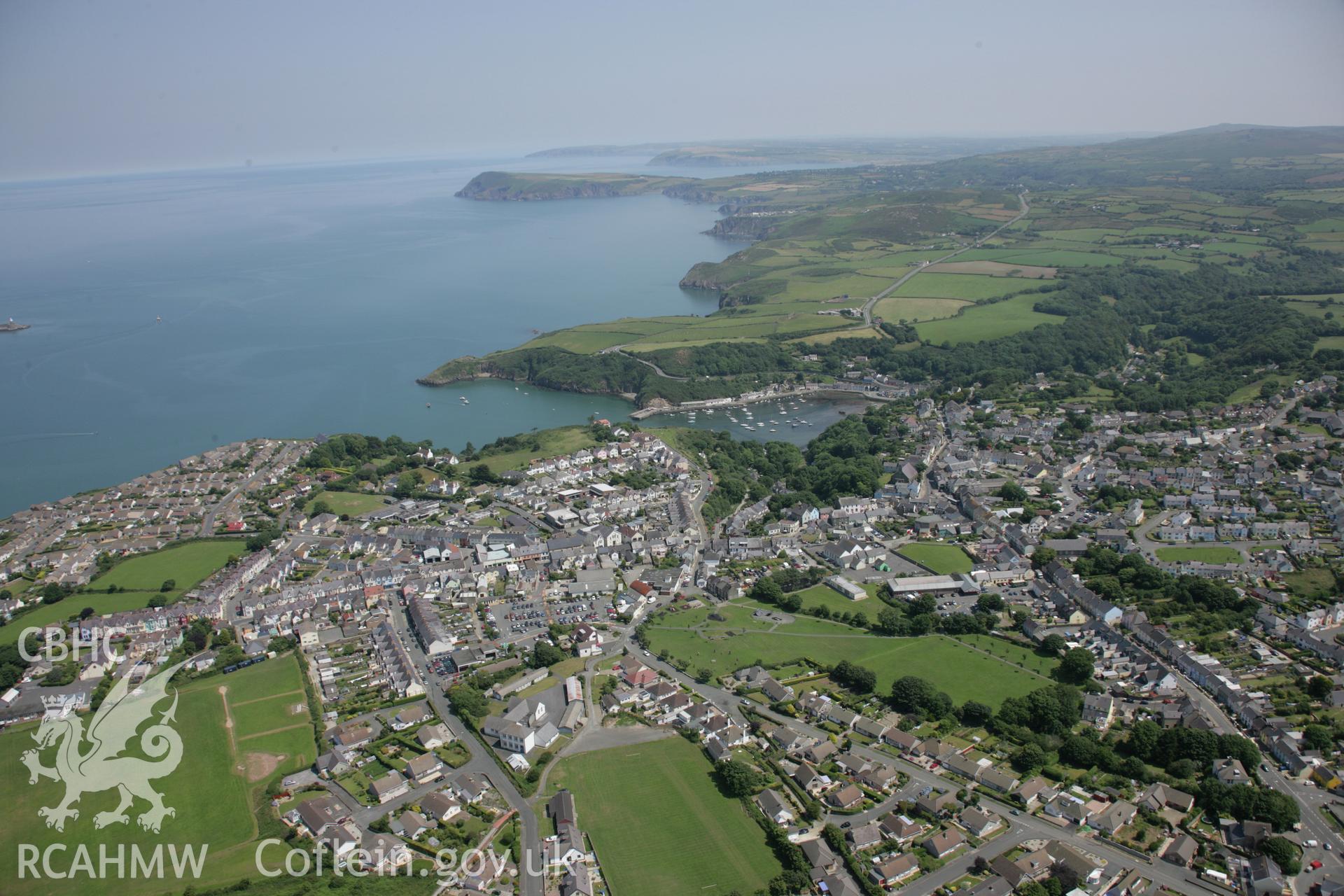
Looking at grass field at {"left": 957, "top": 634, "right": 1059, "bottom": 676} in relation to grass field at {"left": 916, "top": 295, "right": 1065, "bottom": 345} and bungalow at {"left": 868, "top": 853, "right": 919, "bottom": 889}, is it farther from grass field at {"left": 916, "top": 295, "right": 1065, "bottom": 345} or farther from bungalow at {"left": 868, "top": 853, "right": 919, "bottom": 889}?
grass field at {"left": 916, "top": 295, "right": 1065, "bottom": 345}

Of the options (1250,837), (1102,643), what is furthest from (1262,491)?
(1250,837)

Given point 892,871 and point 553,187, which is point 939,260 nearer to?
point 892,871

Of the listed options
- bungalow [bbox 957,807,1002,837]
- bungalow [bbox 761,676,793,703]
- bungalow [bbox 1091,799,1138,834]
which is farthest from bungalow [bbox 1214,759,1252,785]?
bungalow [bbox 761,676,793,703]

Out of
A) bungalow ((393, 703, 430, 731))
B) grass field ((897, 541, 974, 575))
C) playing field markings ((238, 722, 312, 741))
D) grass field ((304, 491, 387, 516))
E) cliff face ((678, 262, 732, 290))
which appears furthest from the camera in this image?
cliff face ((678, 262, 732, 290))

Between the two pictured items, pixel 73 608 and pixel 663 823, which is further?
pixel 73 608

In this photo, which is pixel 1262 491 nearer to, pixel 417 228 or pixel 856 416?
pixel 856 416

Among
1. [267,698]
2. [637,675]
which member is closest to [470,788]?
[637,675]
